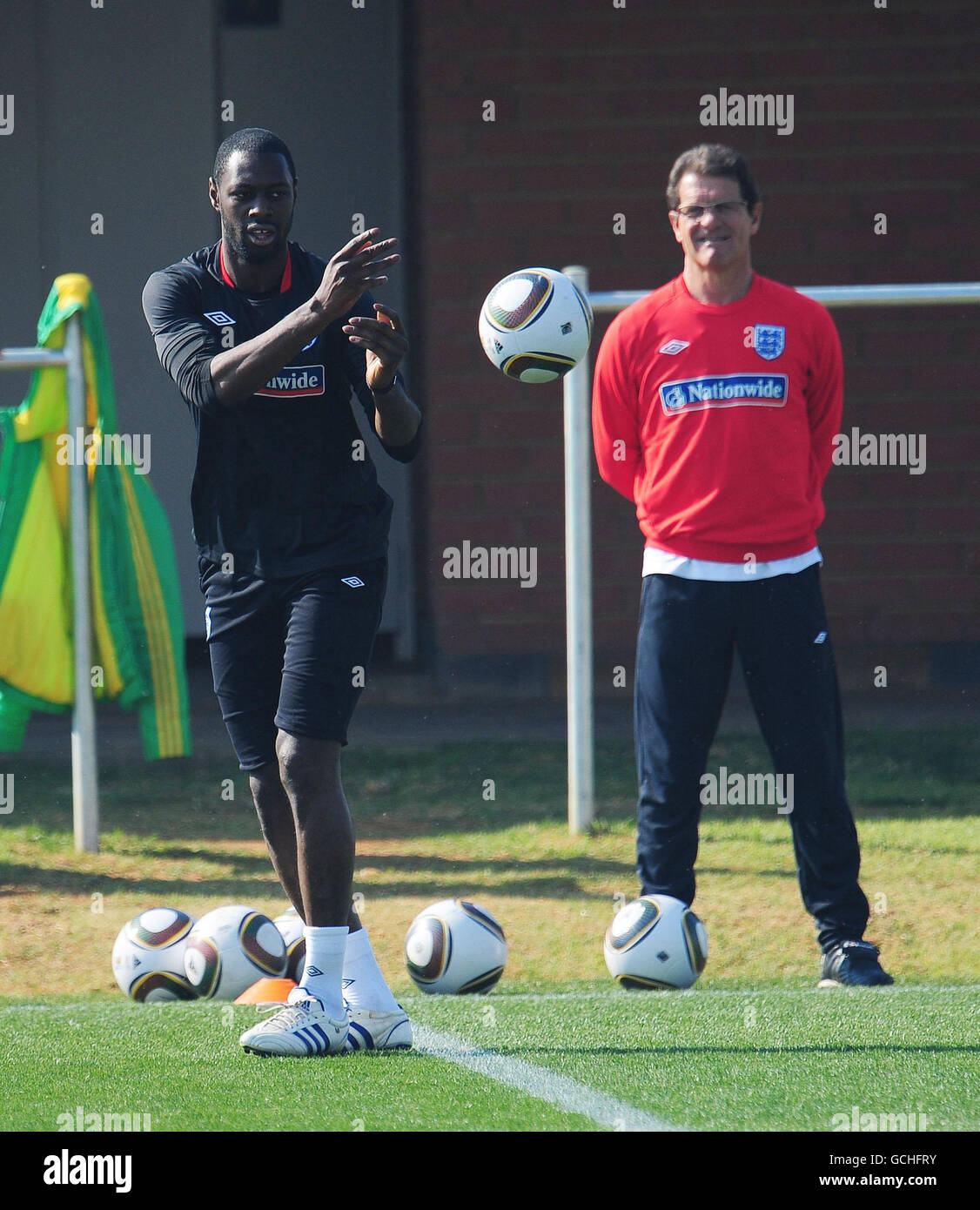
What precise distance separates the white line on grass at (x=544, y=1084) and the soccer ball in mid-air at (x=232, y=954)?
78 cm

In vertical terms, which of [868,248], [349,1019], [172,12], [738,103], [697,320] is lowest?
[349,1019]

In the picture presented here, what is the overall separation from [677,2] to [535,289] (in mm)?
4936

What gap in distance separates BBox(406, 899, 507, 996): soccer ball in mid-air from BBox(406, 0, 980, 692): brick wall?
14.2ft

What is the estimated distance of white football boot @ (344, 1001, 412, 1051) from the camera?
4.06 meters

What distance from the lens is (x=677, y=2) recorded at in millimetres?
9289

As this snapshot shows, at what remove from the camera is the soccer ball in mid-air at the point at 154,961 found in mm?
5125

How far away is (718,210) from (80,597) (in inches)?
126

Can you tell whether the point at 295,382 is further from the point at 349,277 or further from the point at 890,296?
the point at 890,296

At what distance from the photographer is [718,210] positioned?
5086 millimetres

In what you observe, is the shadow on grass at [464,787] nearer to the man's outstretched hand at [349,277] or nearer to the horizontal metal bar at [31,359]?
the horizontal metal bar at [31,359]

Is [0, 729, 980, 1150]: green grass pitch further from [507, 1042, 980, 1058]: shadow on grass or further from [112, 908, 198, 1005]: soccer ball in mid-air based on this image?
[112, 908, 198, 1005]: soccer ball in mid-air

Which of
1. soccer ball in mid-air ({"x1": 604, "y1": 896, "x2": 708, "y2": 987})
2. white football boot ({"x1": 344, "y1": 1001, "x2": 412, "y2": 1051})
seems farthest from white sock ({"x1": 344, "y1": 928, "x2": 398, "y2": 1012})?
soccer ball in mid-air ({"x1": 604, "y1": 896, "x2": 708, "y2": 987})
